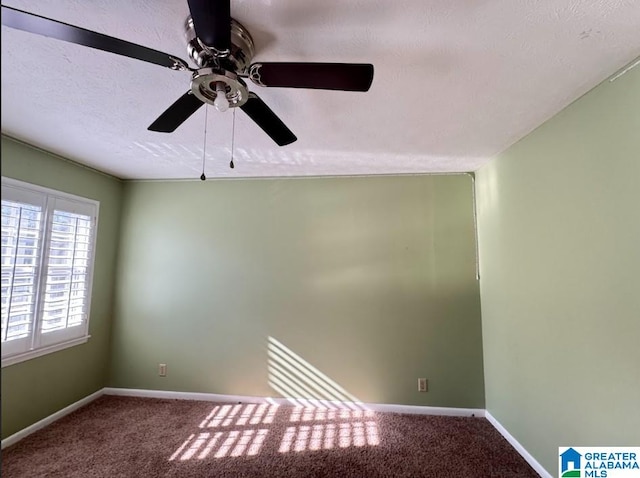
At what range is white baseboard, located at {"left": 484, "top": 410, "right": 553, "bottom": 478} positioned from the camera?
2053 mm

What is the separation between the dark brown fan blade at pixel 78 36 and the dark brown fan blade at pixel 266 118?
32 centimetres

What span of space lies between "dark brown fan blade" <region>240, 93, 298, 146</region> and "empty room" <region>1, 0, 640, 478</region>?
2 centimetres

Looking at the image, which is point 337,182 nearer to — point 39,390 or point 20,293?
point 20,293

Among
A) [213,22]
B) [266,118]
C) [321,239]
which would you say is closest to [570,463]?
[321,239]

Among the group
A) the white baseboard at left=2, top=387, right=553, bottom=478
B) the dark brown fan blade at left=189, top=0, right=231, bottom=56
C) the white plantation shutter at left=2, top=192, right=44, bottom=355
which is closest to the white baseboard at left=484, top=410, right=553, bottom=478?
the white baseboard at left=2, top=387, right=553, bottom=478

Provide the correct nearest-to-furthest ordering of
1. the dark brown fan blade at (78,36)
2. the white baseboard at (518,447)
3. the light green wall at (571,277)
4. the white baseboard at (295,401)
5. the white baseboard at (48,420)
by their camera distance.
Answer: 1. the dark brown fan blade at (78,36)
2. the light green wall at (571,277)
3. the white baseboard at (518,447)
4. the white baseboard at (48,420)
5. the white baseboard at (295,401)

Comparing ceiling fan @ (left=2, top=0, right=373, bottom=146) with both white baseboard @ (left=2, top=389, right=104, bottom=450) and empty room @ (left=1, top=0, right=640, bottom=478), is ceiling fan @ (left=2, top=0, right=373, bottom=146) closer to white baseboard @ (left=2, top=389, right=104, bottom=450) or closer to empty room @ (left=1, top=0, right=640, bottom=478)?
empty room @ (left=1, top=0, right=640, bottom=478)

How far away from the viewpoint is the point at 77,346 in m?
2.90

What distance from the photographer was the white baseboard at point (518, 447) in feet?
6.74

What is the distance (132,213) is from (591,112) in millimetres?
4045

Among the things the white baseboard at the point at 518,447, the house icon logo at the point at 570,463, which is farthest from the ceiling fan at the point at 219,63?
the white baseboard at the point at 518,447

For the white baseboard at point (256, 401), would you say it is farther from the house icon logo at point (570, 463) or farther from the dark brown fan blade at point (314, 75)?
the dark brown fan blade at point (314, 75)

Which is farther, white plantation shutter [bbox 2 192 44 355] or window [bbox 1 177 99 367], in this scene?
window [bbox 1 177 99 367]

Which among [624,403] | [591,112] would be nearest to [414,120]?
[591,112]
